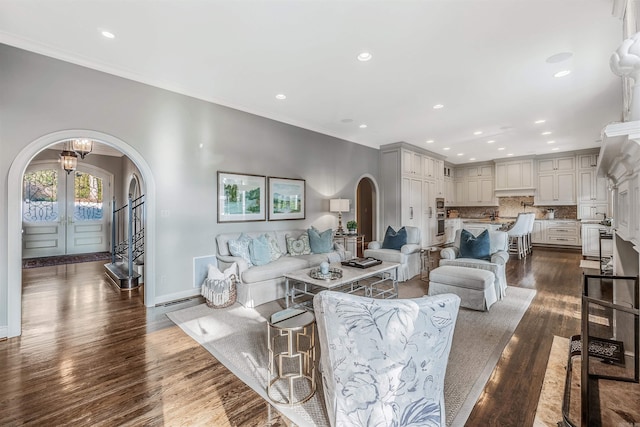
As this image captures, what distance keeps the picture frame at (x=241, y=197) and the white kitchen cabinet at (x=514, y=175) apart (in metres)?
8.21

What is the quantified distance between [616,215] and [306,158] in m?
4.45

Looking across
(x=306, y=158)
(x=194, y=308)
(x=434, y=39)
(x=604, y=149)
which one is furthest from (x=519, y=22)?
(x=194, y=308)

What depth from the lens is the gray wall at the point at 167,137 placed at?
2855 millimetres

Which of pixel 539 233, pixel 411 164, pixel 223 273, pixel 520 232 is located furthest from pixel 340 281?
pixel 539 233

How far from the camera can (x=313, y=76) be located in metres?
3.56

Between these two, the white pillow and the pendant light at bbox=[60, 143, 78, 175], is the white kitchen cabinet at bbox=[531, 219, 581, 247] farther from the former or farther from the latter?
the pendant light at bbox=[60, 143, 78, 175]

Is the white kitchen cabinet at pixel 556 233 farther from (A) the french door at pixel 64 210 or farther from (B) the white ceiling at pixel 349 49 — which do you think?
(A) the french door at pixel 64 210

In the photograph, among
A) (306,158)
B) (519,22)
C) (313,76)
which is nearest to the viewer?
(519,22)

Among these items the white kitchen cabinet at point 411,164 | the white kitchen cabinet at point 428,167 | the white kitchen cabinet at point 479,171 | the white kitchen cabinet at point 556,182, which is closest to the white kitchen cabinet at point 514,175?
the white kitchen cabinet at point 556,182

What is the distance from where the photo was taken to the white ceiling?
2385mm

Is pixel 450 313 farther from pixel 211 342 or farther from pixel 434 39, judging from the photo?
pixel 434 39

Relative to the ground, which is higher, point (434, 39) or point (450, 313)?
point (434, 39)

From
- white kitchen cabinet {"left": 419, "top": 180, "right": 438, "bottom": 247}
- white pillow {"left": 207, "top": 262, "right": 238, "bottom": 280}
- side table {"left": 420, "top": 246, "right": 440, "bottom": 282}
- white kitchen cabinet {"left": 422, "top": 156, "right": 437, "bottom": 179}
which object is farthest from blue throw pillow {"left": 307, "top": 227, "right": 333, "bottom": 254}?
white kitchen cabinet {"left": 422, "top": 156, "right": 437, "bottom": 179}

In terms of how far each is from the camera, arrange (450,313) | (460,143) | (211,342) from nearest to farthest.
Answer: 1. (450,313)
2. (211,342)
3. (460,143)
